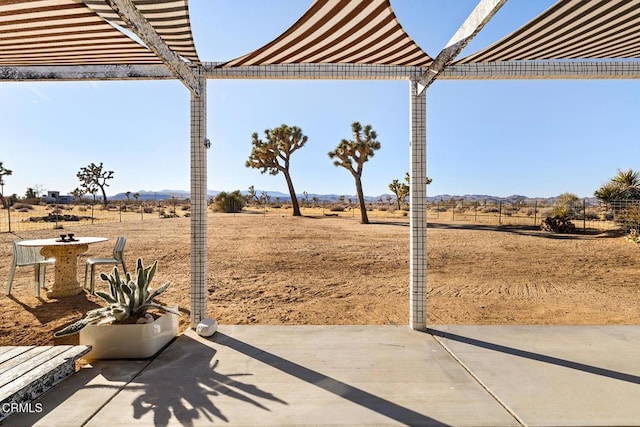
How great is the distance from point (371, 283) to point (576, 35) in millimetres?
5008

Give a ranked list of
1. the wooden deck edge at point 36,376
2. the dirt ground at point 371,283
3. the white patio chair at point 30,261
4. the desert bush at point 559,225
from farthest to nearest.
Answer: the desert bush at point 559,225
the white patio chair at point 30,261
the dirt ground at point 371,283
the wooden deck edge at point 36,376

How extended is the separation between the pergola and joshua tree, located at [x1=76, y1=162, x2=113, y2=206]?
5438 centimetres

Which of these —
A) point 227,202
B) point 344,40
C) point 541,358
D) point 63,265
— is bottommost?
point 541,358

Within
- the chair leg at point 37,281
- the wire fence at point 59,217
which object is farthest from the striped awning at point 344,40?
the wire fence at point 59,217

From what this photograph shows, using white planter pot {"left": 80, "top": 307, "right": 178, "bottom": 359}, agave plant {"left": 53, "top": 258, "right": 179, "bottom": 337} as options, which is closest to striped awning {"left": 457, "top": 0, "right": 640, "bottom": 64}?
agave plant {"left": 53, "top": 258, "right": 179, "bottom": 337}

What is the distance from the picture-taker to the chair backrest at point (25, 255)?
5.64 meters

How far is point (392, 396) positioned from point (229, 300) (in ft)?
12.6

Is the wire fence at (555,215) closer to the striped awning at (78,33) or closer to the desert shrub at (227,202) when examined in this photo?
the striped awning at (78,33)

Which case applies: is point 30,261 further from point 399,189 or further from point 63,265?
point 399,189

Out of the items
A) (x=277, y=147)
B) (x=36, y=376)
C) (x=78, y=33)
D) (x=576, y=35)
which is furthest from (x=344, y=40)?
(x=277, y=147)

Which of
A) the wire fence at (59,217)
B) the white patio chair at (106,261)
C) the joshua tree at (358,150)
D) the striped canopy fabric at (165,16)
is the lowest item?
the white patio chair at (106,261)

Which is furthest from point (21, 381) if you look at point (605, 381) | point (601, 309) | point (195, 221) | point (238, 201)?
point (238, 201)

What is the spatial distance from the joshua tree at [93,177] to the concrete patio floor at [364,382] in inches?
2208

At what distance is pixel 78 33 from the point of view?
3.05 metres
